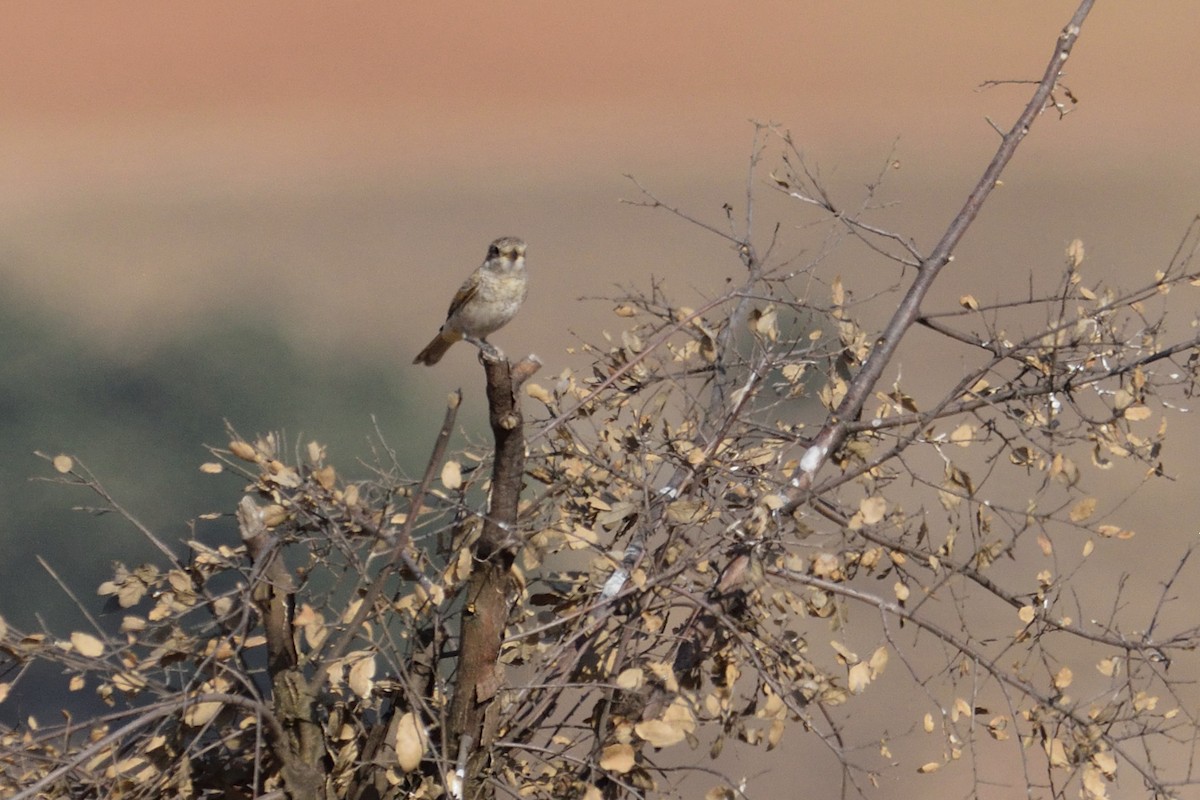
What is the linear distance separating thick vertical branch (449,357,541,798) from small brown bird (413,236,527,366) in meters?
1.20

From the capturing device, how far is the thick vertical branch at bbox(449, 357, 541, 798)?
1679mm

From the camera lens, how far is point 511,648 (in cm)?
189

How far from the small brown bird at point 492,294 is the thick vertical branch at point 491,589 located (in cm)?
120

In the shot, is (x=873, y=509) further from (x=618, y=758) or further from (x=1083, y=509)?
(x=618, y=758)

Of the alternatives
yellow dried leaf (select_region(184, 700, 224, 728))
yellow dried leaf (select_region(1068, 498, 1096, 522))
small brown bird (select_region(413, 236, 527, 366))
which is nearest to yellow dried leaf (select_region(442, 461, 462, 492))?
yellow dried leaf (select_region(184, 700, 224, 728))

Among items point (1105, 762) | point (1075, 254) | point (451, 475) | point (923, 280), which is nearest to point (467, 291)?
point (923, 280)

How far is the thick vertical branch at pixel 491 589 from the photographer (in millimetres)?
1679

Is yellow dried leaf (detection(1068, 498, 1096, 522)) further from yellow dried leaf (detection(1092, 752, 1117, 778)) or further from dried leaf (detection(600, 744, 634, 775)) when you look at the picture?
dried leaf (detection(600, 744, 634, 775))

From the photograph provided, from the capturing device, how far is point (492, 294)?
2906mm

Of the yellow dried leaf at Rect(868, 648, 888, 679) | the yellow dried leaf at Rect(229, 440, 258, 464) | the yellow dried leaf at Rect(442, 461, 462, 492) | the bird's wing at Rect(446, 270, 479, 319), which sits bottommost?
the yellow dried leaf at Rect(229, 440, 258, 464)

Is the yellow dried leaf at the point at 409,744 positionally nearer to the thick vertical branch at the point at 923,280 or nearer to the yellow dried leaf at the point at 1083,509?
the thick vertical branch at the point at 923,280

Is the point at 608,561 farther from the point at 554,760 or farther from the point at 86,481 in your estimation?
the point at 86,481

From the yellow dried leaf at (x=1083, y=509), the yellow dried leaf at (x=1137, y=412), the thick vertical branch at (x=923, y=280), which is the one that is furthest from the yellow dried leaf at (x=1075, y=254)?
the yellow dried leaf at (x=1083, y=509)

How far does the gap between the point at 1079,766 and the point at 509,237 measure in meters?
1.72
